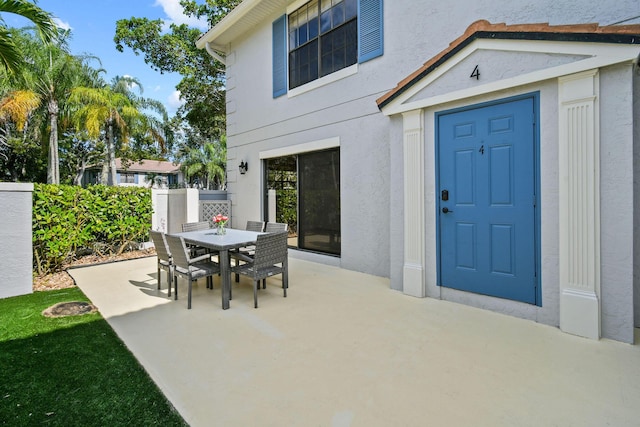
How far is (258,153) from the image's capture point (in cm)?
843

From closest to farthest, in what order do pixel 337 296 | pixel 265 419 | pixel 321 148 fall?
pixel 265 419, pixel 337 296, pixel 321 148

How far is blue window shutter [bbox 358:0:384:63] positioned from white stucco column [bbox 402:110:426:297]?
1.95 metres

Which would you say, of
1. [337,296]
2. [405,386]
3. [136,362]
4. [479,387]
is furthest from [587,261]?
[136,362]

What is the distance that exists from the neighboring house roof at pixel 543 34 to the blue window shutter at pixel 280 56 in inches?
161

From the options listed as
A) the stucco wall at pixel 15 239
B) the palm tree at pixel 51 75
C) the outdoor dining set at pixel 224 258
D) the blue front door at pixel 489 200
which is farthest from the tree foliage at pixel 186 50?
the blue front door at pixel 489 200

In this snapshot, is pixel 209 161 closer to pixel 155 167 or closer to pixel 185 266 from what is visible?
pixel 155 167

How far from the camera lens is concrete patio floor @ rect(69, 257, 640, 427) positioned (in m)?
2.15

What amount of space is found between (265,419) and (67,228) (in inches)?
243

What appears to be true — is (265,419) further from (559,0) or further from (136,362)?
(559,0)

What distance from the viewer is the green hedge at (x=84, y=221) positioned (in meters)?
5.77

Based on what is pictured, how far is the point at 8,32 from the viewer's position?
524 centimetres

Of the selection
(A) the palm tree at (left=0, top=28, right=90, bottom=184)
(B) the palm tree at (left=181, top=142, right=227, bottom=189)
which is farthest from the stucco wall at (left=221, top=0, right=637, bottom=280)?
(B) the palm tree at (left=181, top=142, right=227, bottom=189)

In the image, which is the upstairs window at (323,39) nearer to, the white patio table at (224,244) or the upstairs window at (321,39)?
the upstairs window at (321,39)

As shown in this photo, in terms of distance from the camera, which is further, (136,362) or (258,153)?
(258,153)
